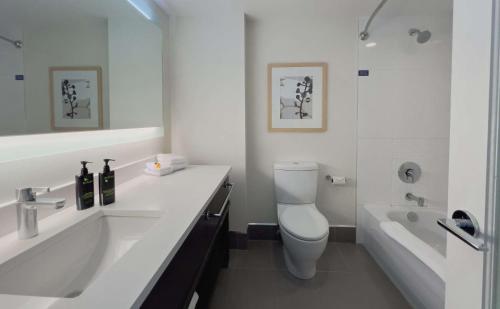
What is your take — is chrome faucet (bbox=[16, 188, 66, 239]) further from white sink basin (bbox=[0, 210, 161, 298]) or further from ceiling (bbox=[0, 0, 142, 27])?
ceiling (bbox=[0, 0, 142, 27])

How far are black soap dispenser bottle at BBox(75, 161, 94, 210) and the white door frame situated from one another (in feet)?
4.45

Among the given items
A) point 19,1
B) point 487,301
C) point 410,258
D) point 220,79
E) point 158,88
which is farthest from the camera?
point 220,79

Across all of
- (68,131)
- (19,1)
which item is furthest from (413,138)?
(19,1)

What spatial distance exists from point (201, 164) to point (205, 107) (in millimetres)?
525

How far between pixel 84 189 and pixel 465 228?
4.41 ft

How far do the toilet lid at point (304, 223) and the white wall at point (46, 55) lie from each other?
158cm

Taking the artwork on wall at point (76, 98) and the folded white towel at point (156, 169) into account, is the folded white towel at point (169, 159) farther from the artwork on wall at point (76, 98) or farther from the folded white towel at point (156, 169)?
the artwork on wall at point (76, 98)

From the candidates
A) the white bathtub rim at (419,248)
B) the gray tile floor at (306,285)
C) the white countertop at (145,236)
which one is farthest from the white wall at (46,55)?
the white bathtub rim at (419,248)

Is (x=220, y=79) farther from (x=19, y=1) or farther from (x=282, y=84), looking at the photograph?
(x=19, y=1)

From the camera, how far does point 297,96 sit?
8.72 feet

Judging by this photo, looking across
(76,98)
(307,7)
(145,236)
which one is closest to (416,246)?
(145,236)

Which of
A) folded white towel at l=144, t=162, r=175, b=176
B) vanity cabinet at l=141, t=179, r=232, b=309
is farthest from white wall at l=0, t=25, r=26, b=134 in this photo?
folded white towel at l=144, t=162, r=175, b=176

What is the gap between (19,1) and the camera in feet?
3.38

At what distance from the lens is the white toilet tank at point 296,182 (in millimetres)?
2529
